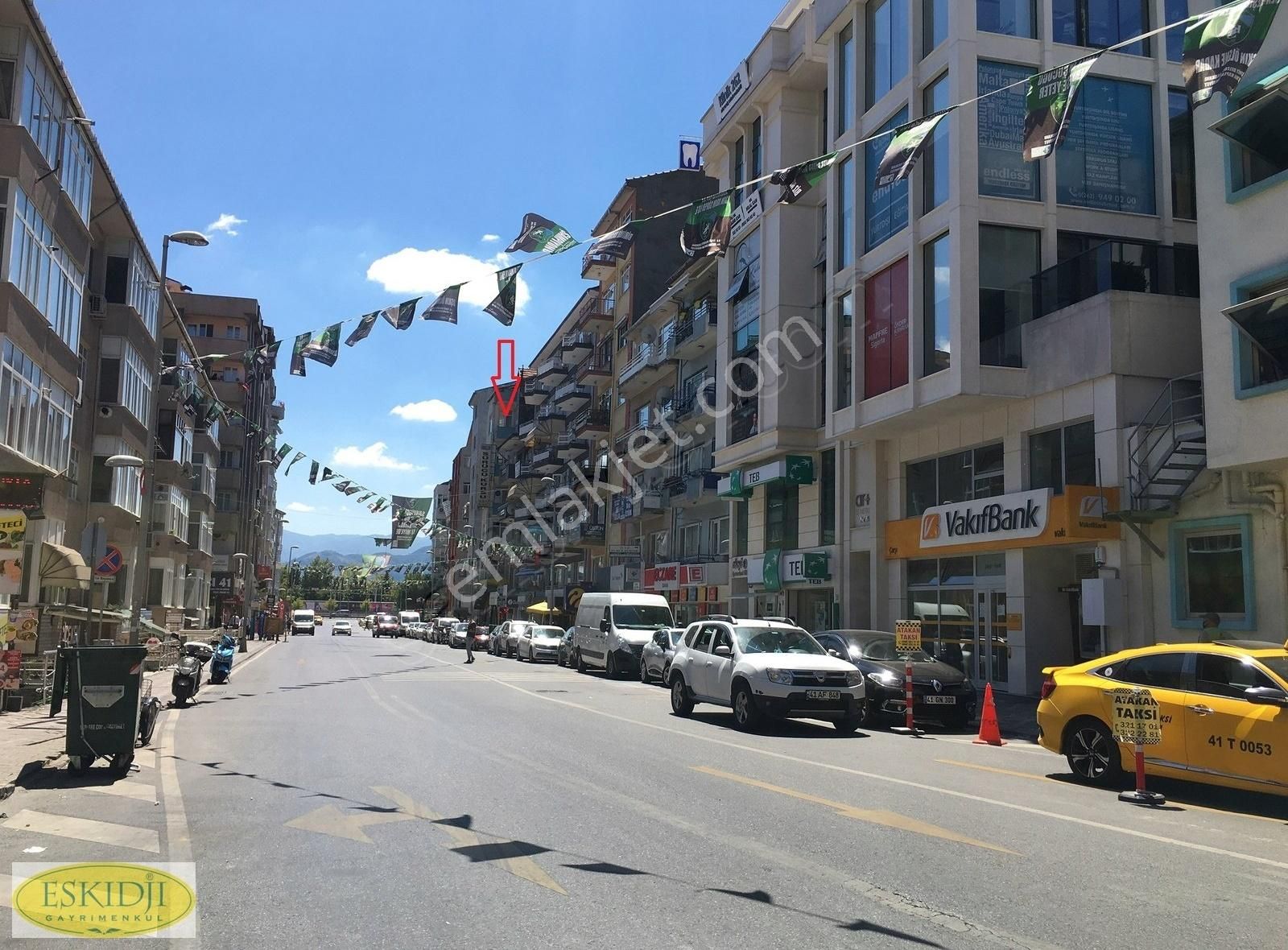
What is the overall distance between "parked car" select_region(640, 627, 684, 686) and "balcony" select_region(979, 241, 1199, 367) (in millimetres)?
10165

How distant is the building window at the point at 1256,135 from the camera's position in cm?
1612

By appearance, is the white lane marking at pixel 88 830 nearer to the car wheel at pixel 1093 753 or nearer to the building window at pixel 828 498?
the car wheel at pixel 1093 753

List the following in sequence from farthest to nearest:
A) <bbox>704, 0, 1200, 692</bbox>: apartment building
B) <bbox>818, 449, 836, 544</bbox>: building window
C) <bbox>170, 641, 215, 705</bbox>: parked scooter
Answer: <bbox>818, 449, 836, 544</bbox>: building window, <bbox>704, 0, 1200, 692</bbox>: apartment building, <bbox>170, 641, 215, 705</bbox>: parked scooter

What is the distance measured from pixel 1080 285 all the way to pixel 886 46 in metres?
9.38

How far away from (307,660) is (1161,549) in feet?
93.9

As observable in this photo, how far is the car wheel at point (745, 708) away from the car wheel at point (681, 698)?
6.37 ft

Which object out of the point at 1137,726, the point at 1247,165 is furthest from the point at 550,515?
the point at 1137,726

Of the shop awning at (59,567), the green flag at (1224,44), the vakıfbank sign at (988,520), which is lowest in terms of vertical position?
the shop awning at (59,567)

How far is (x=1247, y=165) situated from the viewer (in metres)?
17.0

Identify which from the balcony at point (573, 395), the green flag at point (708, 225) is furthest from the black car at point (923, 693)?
the balcony at point (573, 395)

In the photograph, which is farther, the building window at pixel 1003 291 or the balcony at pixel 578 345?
the balcony at pixel 578 345

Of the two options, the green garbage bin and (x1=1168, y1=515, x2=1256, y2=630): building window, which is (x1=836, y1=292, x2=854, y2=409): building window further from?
the green garbage bin

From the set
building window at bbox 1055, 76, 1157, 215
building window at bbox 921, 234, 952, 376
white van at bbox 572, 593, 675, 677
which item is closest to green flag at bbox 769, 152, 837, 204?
building window at bbox 921, 234, 952, 376

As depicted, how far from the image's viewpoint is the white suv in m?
14.9
